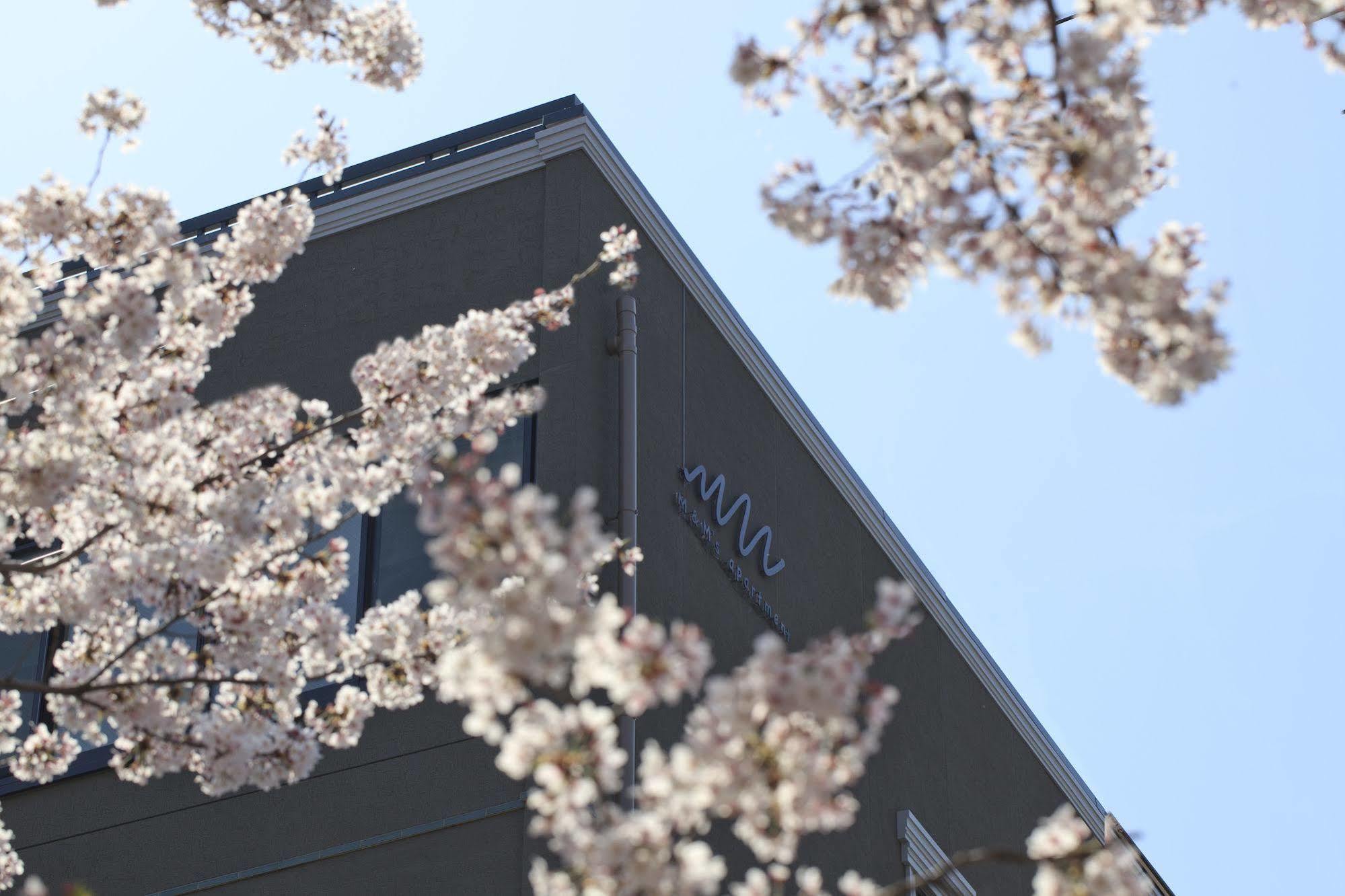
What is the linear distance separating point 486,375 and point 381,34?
197cm

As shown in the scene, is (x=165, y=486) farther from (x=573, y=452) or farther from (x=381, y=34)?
(x=573, y=452)

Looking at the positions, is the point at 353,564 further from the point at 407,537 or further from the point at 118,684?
the point at 118,684

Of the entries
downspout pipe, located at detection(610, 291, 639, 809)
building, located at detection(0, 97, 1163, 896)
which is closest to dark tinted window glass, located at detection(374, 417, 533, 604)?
building, located at detection(0, 97, 1163, 896)

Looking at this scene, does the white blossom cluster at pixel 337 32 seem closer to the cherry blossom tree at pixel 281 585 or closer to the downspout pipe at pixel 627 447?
the cherry blossom tree at pixel 281 585

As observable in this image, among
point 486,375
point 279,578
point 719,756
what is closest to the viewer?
point 719,756

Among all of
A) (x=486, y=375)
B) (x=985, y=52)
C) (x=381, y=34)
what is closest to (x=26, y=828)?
(x=486, y=375)

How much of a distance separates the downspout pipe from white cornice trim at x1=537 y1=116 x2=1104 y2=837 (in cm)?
111

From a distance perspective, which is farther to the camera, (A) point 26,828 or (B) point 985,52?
(A) point 26,828

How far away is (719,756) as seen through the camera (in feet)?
14.3

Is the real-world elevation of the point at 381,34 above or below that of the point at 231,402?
above

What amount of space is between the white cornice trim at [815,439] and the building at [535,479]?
0.03m

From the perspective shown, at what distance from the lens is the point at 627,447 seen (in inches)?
465

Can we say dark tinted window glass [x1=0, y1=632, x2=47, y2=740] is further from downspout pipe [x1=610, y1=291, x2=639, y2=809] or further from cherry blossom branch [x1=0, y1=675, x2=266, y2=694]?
cherry blossom branch [x1=0, y1=675, x2=266, y2=694]

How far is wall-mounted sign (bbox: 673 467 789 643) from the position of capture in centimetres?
1271
